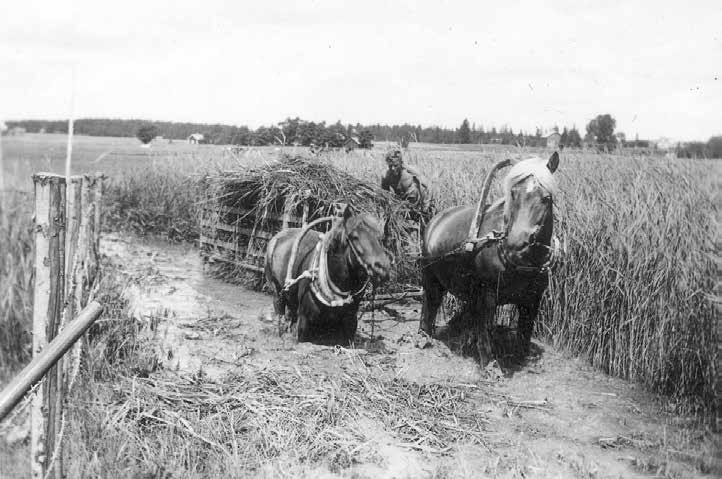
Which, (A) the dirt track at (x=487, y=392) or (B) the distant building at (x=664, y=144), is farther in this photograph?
(B) the distant building at (x=664, y=144)

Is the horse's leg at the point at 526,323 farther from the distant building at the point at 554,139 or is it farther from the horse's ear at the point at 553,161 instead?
the distant building at the point at 554,139

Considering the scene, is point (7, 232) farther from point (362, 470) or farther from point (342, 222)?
point (362, 470)

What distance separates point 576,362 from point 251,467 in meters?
4.08

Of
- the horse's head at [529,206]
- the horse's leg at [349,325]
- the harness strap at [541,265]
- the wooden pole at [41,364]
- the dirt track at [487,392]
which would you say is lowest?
the dirt track at [487,392]

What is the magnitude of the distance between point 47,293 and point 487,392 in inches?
156

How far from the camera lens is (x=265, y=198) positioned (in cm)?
913

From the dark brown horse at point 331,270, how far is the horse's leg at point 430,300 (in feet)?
3.76

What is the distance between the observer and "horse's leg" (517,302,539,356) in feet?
21.2

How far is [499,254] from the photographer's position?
5.96 metres

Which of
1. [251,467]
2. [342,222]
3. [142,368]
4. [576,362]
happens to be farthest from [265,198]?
[251,467]

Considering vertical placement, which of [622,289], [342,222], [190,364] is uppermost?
[342,222]

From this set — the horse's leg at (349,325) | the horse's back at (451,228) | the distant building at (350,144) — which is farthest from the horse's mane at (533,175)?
the distant building at (350,144)

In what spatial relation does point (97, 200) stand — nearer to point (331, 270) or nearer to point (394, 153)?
point (331, 270)

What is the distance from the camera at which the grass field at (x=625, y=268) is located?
489 cm
